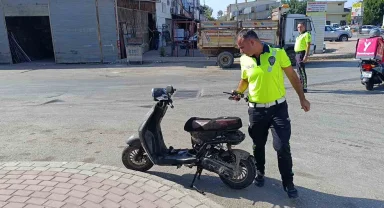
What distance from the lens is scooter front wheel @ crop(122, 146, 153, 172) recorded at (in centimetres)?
398

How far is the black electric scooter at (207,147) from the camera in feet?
11.4

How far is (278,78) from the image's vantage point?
3297 millimetres

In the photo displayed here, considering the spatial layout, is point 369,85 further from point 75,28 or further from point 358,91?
point 75,28

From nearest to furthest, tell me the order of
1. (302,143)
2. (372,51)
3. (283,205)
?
(283,205) → (302,143) → (372,51)

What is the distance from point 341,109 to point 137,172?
506cm

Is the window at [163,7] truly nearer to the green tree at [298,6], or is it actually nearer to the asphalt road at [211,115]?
the asphalt road at [211,115]

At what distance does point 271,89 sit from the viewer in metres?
3.28

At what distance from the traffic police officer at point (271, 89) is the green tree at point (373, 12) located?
63.4 metres

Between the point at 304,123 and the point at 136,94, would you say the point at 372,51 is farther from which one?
the point at 136,94

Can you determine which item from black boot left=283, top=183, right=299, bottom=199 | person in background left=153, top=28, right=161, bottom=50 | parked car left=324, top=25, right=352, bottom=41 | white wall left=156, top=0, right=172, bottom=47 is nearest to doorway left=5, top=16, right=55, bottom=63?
person in background left=153, top=28, right=161, bottom=50

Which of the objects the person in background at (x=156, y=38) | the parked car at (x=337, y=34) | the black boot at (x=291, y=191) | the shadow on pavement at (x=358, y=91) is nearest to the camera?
the black boot at (x=291, y=191)

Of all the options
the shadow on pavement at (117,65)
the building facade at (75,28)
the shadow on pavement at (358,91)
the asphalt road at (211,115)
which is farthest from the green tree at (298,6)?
the shadow on pavement at (358,91)

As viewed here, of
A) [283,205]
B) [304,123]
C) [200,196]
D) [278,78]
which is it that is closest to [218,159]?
[200,196]

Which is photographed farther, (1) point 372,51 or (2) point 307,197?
(1) point 372,51
